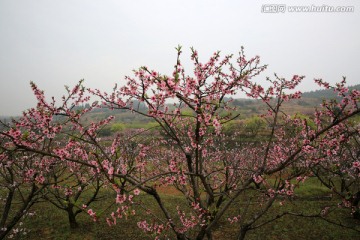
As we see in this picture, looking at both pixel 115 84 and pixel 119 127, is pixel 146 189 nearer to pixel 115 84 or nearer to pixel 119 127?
pixel 115 84

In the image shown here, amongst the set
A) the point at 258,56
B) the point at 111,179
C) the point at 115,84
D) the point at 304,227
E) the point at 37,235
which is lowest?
the point at 304,227

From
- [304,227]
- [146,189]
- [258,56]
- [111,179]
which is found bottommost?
[304,227]

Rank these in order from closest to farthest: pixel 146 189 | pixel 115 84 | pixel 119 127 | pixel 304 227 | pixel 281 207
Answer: pixel 146 189 → pixel 115 84 → pixel 304 227 → pixel 281 207 → pixel 119 127

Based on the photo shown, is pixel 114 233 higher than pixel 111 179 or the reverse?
the reverse

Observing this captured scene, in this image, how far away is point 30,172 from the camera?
7.18 meters

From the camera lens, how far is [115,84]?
20.8 ft

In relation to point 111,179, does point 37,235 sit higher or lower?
lower

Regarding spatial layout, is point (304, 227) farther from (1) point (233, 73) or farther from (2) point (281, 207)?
(1) point (233, 73)

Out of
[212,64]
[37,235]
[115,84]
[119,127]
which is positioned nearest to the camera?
[212,64]

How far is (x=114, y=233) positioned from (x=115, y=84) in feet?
29.0

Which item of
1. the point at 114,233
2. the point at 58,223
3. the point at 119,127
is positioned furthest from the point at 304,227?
the point at 119,127

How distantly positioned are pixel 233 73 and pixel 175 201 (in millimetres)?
12915

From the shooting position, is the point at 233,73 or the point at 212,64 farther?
the point at 233,73

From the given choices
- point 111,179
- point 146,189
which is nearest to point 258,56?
point 146,189
